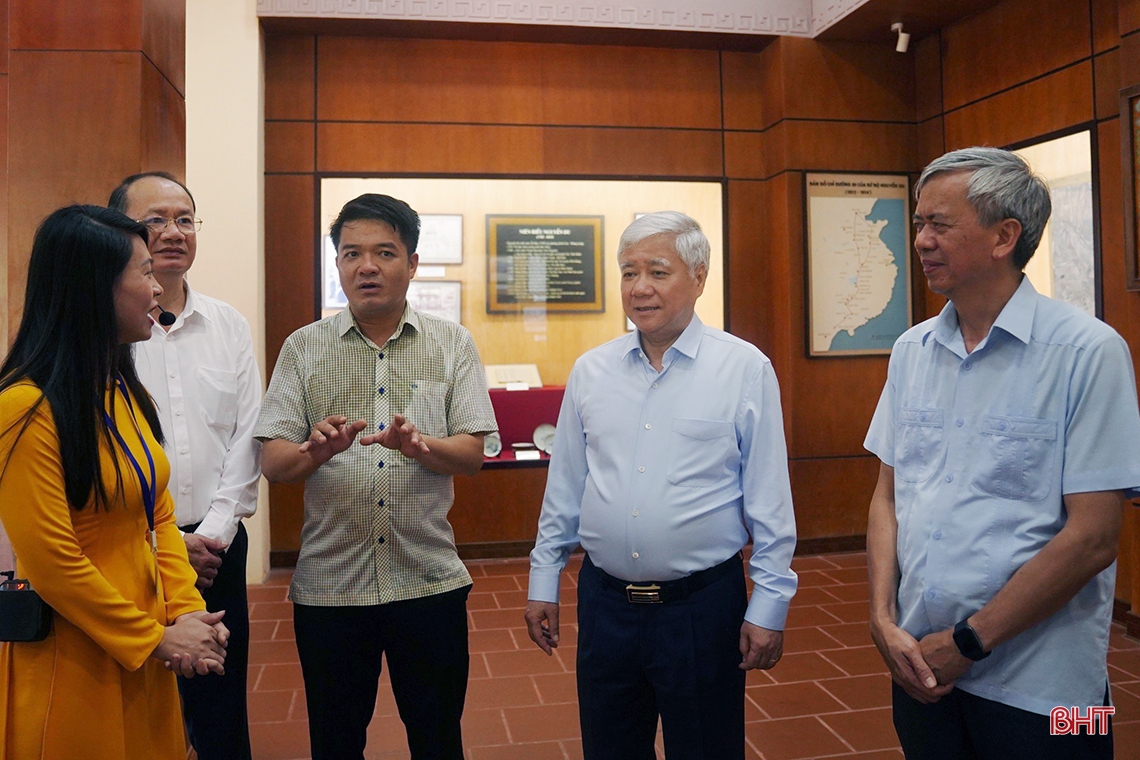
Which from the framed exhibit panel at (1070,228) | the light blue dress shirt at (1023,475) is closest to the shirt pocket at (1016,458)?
the light blue dress shirt at (1023,475)

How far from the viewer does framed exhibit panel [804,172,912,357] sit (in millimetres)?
6266

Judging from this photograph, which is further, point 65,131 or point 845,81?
point 845,81

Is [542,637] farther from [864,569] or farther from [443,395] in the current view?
[864,569]

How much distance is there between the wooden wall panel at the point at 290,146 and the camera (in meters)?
5.95

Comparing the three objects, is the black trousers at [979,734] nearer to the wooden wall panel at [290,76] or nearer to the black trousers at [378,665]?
the black trousers at [378,665]

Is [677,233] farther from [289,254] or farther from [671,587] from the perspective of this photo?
[289,254]

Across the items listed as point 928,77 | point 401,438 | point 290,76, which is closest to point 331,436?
point 401,438

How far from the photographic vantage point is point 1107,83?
4789mm

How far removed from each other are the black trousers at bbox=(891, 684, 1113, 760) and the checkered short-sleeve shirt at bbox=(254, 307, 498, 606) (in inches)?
45.3

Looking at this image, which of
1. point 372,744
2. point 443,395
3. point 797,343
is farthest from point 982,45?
point 372,744

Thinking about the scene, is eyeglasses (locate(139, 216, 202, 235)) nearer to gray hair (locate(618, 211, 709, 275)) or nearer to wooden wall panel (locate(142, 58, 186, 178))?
wooden wall panel (locate(142, 58, 186, 178))

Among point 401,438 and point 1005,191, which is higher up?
point 1005,191

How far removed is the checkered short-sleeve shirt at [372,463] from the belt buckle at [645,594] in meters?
0.50

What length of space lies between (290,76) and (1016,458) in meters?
5.55
